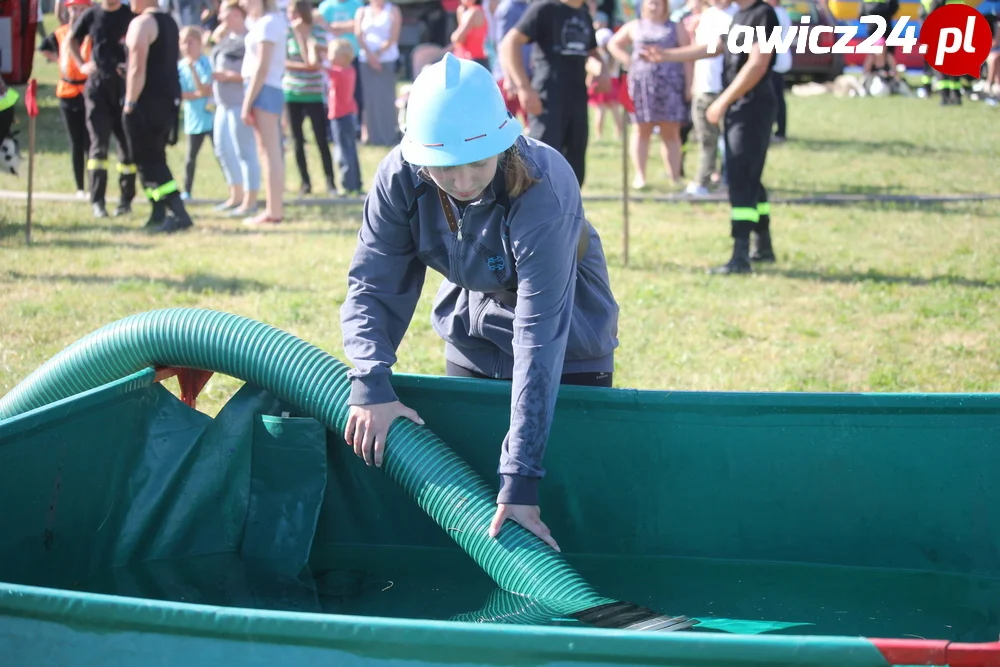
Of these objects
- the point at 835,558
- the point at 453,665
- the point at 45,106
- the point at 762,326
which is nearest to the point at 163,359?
the point at 453,665

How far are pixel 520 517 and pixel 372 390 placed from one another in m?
0.56

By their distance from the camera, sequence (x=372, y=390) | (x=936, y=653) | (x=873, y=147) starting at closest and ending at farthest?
(x=936, y=653) → (x=372, y=390) → (x=873, y=147)

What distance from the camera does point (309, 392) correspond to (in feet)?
11.7

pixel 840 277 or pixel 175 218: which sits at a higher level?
pixel 175 218

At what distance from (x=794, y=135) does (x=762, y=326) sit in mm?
10066

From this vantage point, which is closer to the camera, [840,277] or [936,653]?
[936,653]

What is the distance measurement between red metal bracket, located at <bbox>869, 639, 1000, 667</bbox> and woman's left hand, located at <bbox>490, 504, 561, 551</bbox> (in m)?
1.11

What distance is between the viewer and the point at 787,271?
8.27 meters

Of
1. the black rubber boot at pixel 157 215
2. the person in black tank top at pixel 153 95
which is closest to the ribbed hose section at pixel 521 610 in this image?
the person in black tank top at pixel 153 95

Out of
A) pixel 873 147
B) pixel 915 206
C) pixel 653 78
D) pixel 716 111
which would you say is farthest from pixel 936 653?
pixel 873 147

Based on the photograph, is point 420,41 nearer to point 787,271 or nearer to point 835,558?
point 787,271

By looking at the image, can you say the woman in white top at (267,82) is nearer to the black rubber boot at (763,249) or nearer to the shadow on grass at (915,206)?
the black rubber boot at (763,249)

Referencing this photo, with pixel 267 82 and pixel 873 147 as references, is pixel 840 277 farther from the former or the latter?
pixel 873 147

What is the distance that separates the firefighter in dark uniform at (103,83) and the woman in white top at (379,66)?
4.31 m
